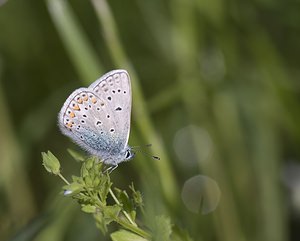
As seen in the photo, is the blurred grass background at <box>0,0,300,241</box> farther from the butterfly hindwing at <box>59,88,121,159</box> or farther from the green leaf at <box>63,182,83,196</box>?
the green leaf at <box>63,182,83,196</box>

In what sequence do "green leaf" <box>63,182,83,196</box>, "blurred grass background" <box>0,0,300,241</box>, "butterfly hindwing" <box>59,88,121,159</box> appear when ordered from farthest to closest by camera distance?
"blurred grass background" <box>0,0,300,241</box>
"butterfly hindwing" <box>59,88,121,159</box>
"green leaf" <box>63,182,83,196</box>

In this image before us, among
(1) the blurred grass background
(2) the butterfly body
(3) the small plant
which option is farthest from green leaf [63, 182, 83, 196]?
(1) the blurred grass background

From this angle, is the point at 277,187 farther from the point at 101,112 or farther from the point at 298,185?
the point at 101,112

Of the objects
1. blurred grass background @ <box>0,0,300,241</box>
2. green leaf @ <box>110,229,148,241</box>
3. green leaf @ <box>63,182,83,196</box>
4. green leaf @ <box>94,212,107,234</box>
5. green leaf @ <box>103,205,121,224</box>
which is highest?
green leaf @ <box>63,182,83,196</box>

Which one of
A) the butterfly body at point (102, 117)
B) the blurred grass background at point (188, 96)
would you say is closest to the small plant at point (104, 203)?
the butterfly body at point (102, 117)

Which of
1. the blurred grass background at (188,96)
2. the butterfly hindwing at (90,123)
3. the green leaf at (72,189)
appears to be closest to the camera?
the green leaf at (72,189)

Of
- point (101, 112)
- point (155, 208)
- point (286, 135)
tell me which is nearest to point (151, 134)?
point (101, 112)

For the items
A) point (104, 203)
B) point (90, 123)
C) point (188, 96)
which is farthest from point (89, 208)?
point (188, 96)

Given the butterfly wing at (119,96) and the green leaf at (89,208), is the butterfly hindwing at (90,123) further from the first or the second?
the green leaf at (89,208)
